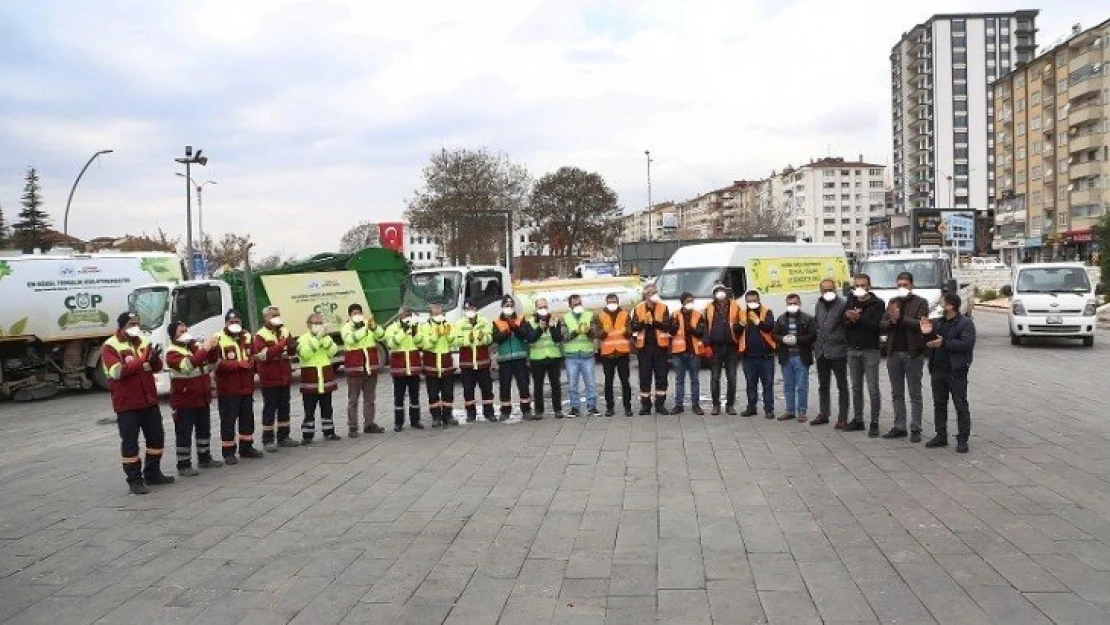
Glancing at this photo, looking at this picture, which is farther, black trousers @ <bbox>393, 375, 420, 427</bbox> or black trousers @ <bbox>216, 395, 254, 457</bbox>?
black trousers @ <bbox>393, 375, 420, 427</bbox>

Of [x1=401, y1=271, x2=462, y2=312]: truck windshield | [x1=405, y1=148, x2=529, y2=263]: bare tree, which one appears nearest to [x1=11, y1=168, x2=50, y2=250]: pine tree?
[x1=405, y1=148, x2=529, y2=263]: bare tree

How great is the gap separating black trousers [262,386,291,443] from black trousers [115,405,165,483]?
173 centimetres

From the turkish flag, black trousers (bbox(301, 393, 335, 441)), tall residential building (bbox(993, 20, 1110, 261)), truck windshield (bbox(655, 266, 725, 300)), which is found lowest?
black trousers (bbox(301, 393, 335, 441))

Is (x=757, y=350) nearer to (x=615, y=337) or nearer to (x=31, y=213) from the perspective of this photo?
(x=615, y=337)

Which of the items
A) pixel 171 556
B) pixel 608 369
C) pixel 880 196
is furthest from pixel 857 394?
pixel 880 196

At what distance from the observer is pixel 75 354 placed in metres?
19.7

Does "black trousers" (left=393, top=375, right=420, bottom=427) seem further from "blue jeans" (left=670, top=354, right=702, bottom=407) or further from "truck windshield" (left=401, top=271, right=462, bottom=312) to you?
"truck windshield" (left=401, top=271, right=462, bottom=312)

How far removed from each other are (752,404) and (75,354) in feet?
49.8

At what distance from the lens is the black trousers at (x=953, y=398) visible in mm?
9383

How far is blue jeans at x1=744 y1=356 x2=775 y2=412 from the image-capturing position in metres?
12.1

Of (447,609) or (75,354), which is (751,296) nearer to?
(447,609)

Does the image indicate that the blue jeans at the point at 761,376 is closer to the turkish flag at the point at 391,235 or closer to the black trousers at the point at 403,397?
the black trousers at the point at 403,397

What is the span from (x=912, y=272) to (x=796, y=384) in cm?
1017

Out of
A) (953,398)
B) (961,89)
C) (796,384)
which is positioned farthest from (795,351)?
(961,89)
